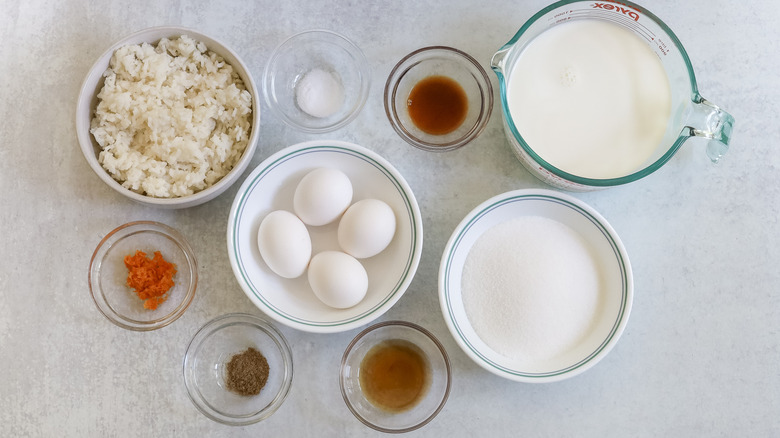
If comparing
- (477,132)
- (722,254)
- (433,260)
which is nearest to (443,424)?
(433,260)

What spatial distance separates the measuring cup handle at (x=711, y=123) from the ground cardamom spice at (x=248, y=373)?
3.87 feet

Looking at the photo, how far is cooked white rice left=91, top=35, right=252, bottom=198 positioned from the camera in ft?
4.77

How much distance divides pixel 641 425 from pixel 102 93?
5.22 ft

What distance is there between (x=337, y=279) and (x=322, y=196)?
0.20m

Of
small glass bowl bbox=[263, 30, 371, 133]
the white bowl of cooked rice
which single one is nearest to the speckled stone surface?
small glass bowl bbox=[263, 30, 371, 133]

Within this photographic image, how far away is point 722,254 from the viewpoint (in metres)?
1.60

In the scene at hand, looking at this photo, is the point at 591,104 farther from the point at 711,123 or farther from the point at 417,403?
the point at 417,403

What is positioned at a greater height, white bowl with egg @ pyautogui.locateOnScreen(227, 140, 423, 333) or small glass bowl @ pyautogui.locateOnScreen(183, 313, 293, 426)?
white bowl with egg @ pyautogui.locateOnScreen(227, 140, 423, 333)

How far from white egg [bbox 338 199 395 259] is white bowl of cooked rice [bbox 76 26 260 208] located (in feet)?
0.97

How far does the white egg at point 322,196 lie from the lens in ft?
4.71

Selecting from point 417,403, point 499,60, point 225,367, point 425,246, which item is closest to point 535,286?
point 425,246

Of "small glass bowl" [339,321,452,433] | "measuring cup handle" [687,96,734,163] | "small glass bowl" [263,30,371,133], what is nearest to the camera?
"measuring cup handle" [687,96,734,163]

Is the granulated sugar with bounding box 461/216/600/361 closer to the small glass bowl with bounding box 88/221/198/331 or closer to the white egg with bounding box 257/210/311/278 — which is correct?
the white egg with bounding box 257/210/311/278

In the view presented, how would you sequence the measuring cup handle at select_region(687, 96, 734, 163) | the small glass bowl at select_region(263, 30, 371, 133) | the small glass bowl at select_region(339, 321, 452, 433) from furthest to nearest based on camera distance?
the small glass bowl at select_region(263, 30, 371, 133), the small glass bowl at select_region(339, 321, 452, 433), the measuring cup handle at select_region(687, 96, 734, 163)
